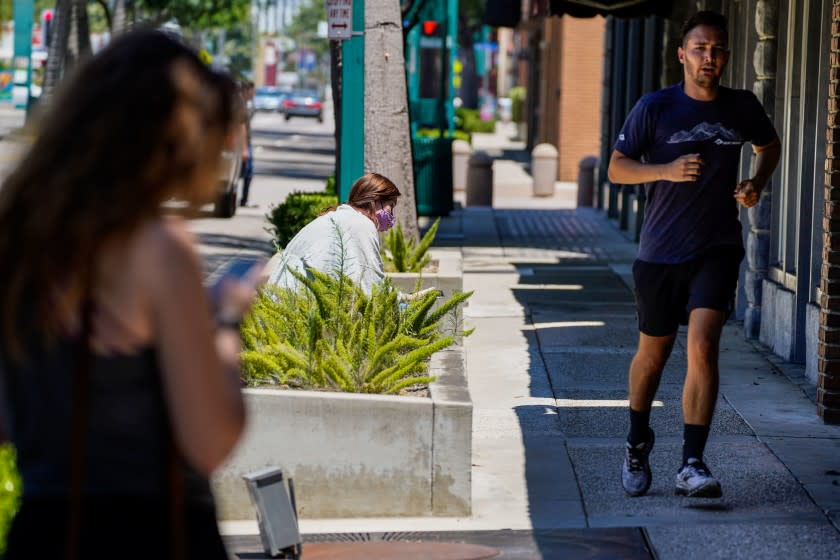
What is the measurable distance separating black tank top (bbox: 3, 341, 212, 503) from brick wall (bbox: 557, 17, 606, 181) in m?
30.2

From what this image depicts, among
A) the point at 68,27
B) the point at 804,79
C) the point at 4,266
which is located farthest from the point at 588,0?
the point at 68,27

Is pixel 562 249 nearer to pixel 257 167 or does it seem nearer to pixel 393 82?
pixel 393 82

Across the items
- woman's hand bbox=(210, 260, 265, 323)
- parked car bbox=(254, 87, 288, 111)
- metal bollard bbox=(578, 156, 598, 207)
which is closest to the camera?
woman's hand bbox=(210, 260, 265, 323)

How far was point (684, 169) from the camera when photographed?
5.91 meters

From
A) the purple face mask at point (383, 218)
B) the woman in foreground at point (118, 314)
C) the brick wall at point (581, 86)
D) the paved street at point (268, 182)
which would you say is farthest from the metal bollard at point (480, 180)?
the woman in foreground at point (118, 314)

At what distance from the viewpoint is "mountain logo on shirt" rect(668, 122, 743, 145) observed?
238 inches

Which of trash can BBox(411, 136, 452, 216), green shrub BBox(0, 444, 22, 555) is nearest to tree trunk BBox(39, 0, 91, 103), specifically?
trash can BBox(411, 136, 452, 216)

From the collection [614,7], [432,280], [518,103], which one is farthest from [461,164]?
[518,103]

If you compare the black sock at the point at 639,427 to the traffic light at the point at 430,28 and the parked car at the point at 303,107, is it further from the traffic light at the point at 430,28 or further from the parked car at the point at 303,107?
the parked car at the point at 303,107

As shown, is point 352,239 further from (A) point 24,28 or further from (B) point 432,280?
(A) point 24,28

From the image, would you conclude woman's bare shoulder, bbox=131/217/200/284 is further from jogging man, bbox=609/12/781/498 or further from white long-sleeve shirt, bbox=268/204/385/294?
white long-sleeve shirt, bbox=268/204/385/294

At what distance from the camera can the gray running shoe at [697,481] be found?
239 inches

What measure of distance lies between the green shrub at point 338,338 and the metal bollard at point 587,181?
60.2ft

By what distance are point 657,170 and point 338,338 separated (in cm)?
164
